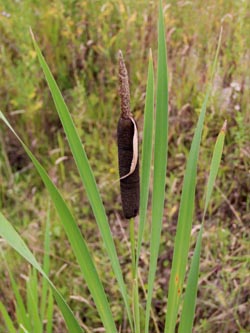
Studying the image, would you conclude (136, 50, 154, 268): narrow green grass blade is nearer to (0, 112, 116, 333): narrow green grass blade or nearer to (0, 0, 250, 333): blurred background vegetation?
(0, 112, 116, 333): narrow green grass blade

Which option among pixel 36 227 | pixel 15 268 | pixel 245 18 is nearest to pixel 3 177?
pixel 36 227

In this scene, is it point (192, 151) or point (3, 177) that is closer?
point (192, 151)

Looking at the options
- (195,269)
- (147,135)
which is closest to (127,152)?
(147,135)

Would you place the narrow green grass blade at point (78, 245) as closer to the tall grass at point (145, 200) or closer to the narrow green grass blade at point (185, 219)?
the tall grass at point (145, 200)

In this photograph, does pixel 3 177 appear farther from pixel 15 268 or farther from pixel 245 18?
pixel 245 18

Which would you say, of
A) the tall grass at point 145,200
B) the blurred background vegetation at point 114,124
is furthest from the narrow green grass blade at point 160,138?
the blurred background vegetation at point 114,124

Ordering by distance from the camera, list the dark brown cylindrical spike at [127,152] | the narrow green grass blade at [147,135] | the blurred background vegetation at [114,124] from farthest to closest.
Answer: the blurred background vegetation at [114,124] → the narrow green grass blade at [147,135] → the dark brown cylindrical spike at [127,152]
